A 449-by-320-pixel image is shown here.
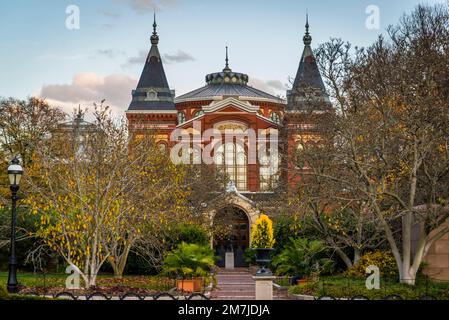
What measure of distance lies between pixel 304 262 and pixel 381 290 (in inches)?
321

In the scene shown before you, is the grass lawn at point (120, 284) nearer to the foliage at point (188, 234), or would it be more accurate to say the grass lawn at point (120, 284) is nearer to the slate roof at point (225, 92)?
the foliage at point (188, 234)

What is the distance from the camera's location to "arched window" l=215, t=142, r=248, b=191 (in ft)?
239

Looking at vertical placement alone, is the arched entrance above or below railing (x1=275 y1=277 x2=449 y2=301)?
above

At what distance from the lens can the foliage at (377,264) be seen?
3081cm

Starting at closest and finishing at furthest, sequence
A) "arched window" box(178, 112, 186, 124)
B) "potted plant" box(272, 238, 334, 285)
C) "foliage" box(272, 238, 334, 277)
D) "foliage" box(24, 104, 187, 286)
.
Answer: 1. "foliage" box(24, 104, 187, 286)
2. "potted plant" box(272, 238, 334, 285)
3. "foliage" box(272, 238, 334, 277)
4. "arched window" box(178, 112, 186, 124)

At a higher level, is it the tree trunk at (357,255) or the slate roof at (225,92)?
the slate roof at (225,92)

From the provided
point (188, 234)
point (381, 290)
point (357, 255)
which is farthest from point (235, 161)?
point (381, 290)

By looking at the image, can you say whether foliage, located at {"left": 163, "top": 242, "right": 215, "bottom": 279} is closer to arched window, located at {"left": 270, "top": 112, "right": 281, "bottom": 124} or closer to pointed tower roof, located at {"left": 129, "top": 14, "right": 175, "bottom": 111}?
pointed tower roof, located at {"left": 129, "top": 14, "right": 175, "bottom": 111}

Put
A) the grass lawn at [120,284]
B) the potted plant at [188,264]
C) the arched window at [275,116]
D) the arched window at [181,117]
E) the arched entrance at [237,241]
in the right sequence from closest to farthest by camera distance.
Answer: the grass lawn at [120,284] → the potted plant at [188,264] → the arched entrance at [237,241] → the arched window at [181,117] → the arched window at [275,116]

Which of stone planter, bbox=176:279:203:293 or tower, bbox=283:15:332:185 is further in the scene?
tower, bbox=283:15:332:185

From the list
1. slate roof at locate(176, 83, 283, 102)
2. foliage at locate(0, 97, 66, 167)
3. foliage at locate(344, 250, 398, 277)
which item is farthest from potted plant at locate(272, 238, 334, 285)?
slate roof at locate(176, 83, 283, 102)

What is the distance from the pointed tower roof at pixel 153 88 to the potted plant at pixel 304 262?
49135mm

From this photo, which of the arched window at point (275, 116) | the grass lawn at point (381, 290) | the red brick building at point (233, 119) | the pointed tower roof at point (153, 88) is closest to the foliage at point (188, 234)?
the grass lawn at point (381, 290)

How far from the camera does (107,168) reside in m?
30.9
